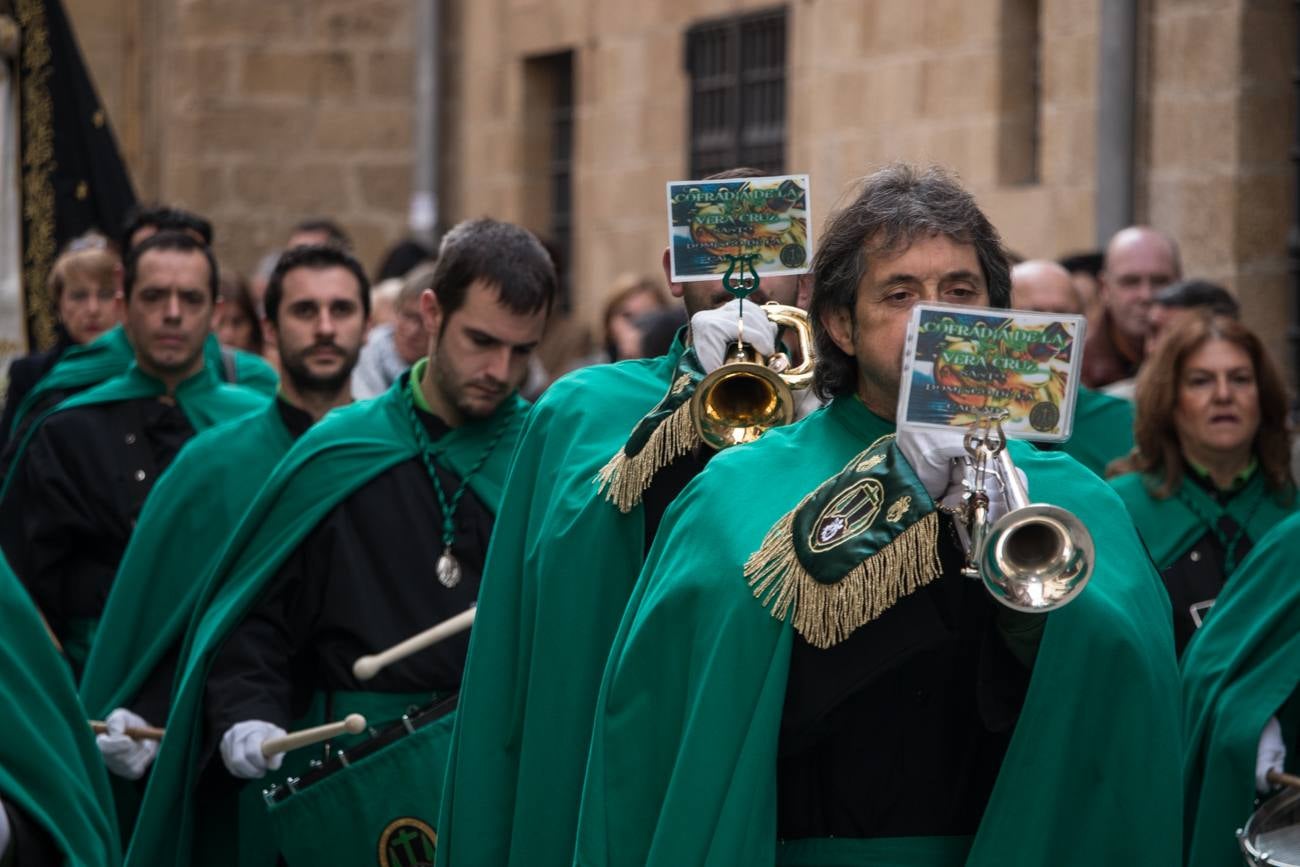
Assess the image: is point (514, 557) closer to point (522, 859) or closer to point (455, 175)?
point (522, 859)

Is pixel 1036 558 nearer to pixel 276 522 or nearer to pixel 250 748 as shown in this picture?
pixel 250 748

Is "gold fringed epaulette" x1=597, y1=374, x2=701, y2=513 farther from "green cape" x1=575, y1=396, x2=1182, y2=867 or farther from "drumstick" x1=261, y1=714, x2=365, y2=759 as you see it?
"drumstick" x1=261, y1=714, x2=365, y2=759

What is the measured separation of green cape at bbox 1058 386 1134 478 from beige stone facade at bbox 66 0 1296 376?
1049mm

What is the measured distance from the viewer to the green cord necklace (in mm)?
6227

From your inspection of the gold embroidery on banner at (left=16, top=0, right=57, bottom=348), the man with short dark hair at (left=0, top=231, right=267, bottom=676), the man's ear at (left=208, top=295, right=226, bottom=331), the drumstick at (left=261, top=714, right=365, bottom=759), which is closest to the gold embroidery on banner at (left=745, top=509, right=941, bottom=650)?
the drumstick at (left=261, top=714, right=365, bottom=759)

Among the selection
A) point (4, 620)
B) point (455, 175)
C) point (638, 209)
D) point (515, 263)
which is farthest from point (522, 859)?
point (455, 175)

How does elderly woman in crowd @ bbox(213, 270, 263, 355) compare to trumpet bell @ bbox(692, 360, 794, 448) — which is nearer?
trumpet bell @ bbox(692, 360, 794, 448)

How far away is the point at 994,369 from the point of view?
12.1ft

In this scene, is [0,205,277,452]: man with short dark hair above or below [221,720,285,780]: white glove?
above

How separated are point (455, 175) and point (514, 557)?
523 inches

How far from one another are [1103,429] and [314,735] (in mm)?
3361

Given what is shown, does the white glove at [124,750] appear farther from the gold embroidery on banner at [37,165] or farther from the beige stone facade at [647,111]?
the gold embroidery on banner at [37,165]

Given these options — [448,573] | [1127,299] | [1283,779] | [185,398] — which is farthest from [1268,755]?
[185,398]

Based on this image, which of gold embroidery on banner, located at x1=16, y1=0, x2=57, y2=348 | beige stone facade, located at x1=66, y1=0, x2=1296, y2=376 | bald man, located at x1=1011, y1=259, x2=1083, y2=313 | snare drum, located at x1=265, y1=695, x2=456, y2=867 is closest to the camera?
snare drum, located at x1=265, y1=695, x2=456, y2=867
